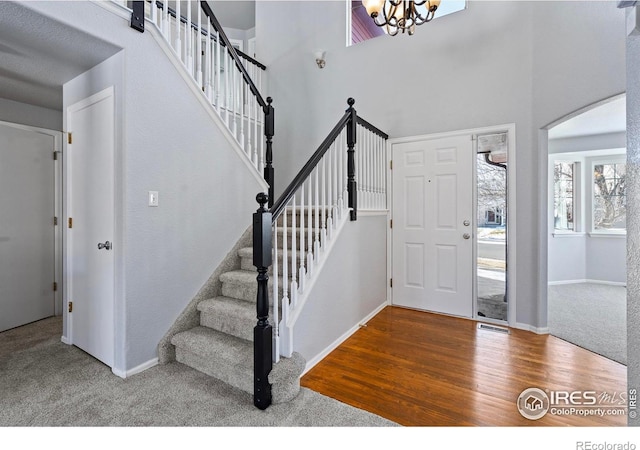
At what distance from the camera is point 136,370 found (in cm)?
221

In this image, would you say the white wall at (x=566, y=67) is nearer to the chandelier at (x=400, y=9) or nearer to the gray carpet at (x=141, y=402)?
the chandelier at (x=400, y=9)

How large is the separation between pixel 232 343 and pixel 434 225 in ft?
8.33

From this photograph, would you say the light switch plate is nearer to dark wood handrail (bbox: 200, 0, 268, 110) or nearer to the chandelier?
dark wood handrail (bbox: 200, 0, 268, 110)

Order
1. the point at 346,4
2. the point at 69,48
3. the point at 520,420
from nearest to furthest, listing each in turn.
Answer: the point at 520,420 → the point at 69,48 → the point at 346,4

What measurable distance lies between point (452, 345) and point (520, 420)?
3.31 feet

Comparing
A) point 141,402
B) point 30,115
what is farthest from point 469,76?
point 30,115

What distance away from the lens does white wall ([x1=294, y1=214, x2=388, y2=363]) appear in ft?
7.73

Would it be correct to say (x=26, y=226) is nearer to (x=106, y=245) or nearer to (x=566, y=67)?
(x=106, y=245)

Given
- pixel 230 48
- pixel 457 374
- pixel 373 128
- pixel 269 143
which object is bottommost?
pixel 457 374

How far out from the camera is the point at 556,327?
3.14m
